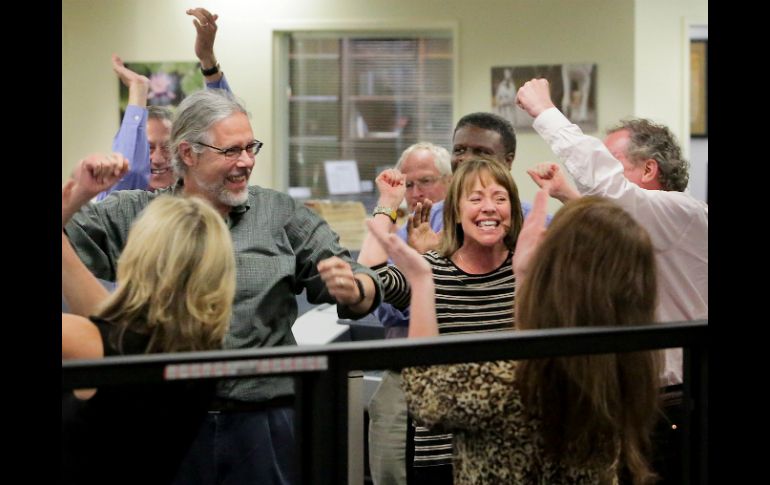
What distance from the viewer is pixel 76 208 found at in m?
1.58

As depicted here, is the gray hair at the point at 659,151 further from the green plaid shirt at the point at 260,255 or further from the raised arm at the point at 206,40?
the raised arm at the point at 206,40

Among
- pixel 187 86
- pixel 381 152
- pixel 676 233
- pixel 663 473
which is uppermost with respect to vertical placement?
pixel 187 86

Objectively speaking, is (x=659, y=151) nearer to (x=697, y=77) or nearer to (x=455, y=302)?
(x=455, y=302)

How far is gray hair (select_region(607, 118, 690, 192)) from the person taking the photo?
2.28m

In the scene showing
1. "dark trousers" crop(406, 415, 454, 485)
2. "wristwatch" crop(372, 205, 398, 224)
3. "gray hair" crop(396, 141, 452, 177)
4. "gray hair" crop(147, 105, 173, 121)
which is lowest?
"dark trousers" crop(406, 415, 454, 485)

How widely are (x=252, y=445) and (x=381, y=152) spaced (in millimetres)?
4594

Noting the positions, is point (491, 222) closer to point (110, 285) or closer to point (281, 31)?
point (110, 285)

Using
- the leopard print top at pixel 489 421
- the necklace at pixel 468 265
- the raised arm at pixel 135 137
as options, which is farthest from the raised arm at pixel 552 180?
the raised arm at pixel 135 137

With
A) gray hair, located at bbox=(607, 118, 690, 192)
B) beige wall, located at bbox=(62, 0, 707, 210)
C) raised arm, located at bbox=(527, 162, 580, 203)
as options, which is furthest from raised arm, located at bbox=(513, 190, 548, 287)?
beige wall, located at bbox=(62, 0, 707, 210)

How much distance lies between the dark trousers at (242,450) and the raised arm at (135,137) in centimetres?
84

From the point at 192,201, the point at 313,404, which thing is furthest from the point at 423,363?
the point at 192,201

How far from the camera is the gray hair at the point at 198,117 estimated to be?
6.45ft

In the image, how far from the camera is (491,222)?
6.97 ft

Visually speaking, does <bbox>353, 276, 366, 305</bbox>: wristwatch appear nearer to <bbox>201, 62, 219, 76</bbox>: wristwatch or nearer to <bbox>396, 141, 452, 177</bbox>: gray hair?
<bbox>201, 62, 219, 76</bbox>: wristwatch
